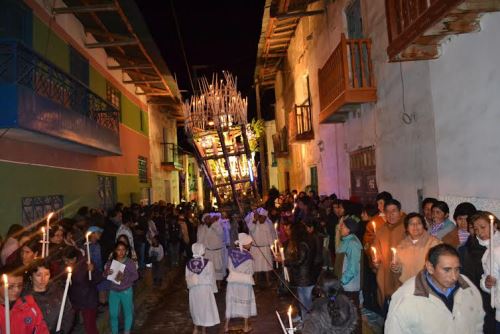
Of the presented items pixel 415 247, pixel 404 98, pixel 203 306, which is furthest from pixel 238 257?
pixel 404 98

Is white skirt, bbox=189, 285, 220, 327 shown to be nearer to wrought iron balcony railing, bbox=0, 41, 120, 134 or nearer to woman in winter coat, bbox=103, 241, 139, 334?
woman in winter coat, bbox=103, 241, 139, 334

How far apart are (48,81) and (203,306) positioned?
603cm

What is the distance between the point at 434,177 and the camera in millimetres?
7688

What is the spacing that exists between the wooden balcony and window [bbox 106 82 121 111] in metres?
12.0

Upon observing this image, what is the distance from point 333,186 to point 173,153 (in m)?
16.0

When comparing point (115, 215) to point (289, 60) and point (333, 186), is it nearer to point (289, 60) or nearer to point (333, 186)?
point (333, 186)

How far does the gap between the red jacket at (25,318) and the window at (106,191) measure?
36.8 ft

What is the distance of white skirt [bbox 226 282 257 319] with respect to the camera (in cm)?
800

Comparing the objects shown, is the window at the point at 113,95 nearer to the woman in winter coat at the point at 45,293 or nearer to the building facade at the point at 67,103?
the building facade at the point at 67,103

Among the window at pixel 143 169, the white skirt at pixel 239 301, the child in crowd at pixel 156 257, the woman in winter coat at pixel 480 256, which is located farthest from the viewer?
the window at pixel 143 169

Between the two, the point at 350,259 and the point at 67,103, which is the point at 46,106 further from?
the point at 350,259

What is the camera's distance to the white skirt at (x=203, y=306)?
7707mm

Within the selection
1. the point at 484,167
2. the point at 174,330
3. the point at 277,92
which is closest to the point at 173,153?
the point at 277,92

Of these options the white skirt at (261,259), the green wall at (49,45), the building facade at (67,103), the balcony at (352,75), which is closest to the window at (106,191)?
the building facade at (67,103)
